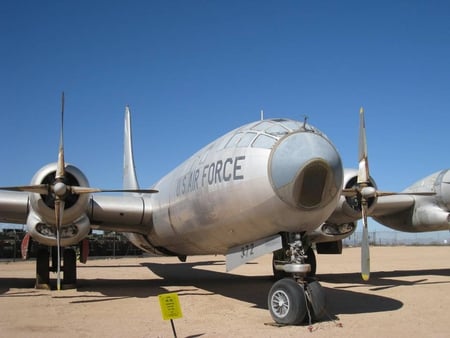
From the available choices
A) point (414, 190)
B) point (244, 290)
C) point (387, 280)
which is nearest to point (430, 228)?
point (414, 190)

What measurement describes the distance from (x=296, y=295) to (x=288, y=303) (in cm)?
19

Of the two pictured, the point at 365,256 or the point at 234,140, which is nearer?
the point at 234,140

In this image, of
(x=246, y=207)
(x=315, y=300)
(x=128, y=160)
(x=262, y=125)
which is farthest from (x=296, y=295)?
(x=128, y=160)

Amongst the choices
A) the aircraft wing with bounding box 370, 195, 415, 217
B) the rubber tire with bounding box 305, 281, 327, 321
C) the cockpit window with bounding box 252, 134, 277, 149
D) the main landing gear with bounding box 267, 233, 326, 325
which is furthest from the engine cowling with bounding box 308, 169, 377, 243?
the cockpit window with bounding box 252, 134, 277, 149

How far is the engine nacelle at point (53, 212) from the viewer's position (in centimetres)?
1134

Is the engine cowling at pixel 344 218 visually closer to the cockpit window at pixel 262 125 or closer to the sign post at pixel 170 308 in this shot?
the cockpit window at pixel 262 125

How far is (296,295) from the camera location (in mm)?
7520

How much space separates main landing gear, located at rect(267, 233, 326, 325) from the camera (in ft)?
24.5

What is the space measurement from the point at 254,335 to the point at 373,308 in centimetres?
361

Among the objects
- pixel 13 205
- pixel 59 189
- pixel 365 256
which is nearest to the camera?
pixel 365 256

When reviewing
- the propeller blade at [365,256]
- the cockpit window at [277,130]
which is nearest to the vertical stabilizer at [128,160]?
the propeller blade at [365,256]

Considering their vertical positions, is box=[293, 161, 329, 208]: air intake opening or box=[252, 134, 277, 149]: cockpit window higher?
box=[252, 134, 277, 149]: cockpit window

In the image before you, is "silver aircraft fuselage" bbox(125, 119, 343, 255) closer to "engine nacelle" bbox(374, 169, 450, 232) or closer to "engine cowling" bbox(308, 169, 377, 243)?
"engine cowling" bbox(308, 169, 377, 243)

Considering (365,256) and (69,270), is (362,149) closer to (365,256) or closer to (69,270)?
(365,256)
